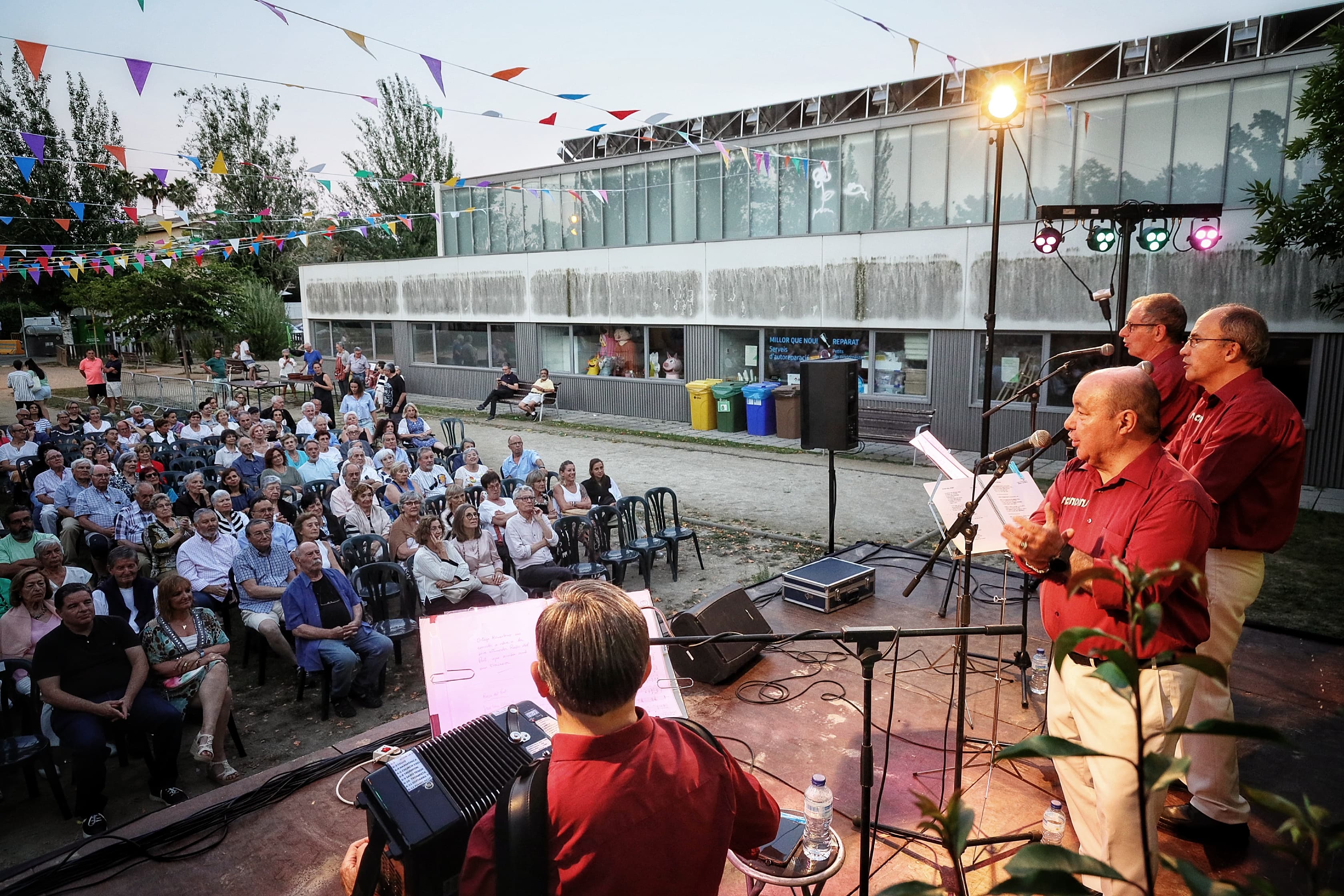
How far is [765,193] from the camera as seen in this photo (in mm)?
16125

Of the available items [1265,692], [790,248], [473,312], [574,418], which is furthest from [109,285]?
[1265,692]

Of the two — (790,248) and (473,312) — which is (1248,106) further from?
(473,312)

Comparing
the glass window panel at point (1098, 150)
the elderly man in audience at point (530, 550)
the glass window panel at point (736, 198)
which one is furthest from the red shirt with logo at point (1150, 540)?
the glass window panel at point (736, 198)

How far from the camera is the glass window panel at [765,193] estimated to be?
15812 mm

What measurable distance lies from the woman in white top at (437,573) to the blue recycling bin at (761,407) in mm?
9962

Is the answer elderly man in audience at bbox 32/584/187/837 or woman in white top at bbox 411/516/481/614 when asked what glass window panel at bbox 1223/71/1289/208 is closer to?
woman in white top at bbox 411/516/481/614

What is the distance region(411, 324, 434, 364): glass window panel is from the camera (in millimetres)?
22656

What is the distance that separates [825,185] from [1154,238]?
21.7 feet

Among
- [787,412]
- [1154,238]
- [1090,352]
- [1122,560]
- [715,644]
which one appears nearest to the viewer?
[1122,560]

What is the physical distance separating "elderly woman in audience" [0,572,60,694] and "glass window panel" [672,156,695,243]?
13.7 m

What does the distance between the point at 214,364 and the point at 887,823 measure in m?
23.2

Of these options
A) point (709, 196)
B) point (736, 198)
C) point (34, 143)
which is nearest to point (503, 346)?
point (709, 196)

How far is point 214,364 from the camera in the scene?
72.5ft

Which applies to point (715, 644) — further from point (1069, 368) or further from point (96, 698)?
point (1069, 368)
